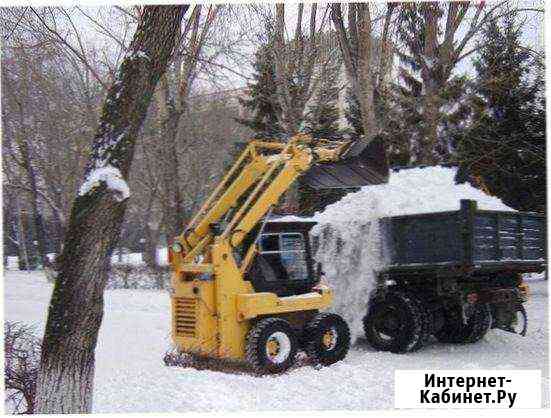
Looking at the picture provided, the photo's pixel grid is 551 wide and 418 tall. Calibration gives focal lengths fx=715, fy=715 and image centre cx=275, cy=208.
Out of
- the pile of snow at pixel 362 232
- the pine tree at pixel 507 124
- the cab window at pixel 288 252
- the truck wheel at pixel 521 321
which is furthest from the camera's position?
the truck wheel at pixel 521 321

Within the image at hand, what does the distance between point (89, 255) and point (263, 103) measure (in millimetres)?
9096

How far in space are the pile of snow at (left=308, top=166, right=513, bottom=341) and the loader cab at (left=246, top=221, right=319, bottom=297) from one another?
72 cm

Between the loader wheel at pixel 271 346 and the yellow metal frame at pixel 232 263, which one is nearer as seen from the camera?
the loader wheel at pixel 271 346

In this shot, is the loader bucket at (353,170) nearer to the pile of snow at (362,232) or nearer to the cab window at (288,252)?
the cab window at (288,252)

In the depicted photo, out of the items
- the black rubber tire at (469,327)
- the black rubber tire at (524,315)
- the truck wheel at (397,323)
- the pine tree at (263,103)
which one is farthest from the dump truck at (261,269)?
the pine tree at (263,103)

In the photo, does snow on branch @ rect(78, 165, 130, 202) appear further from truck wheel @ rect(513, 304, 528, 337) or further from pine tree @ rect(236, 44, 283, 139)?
pine tree @ rect(236, 44, 283, 139)

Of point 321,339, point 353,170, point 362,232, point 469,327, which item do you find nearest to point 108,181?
point 353,170

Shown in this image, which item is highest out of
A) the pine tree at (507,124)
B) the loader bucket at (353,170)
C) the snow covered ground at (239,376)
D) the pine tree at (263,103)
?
the pine tree at (263,103)

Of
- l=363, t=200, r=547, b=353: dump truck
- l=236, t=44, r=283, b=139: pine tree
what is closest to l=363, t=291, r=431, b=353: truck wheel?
l=363, t=200, r=547, b=353: dump truck

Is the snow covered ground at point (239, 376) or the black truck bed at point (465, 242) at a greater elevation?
the black truck bed at point (465, 242)

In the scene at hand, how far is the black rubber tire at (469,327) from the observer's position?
28.4 feet

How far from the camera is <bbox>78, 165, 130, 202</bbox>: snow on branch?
16.1 feet

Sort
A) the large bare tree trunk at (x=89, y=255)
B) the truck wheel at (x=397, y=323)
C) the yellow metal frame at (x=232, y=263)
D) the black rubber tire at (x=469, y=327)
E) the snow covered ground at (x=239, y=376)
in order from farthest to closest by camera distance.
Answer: the black rubber tire at (x=469, y=327) < the truck wheel at (x=397, y=323) < the yellow metal frame at (x=232, y=263) < the snow covered ground at (x=239, y=376) < the large bare tree trunk at (x=89, y=255)

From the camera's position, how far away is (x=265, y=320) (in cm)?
728
